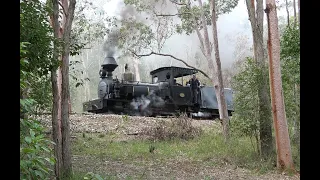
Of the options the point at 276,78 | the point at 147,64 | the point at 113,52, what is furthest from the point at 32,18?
the point at 147,64

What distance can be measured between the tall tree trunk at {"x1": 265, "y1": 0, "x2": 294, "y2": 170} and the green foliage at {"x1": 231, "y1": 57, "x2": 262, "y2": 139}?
1085mm

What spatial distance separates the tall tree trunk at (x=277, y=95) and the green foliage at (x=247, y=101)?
108 centimetres

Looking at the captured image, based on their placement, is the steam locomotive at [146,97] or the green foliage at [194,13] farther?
the steam locomotive at [146,97]

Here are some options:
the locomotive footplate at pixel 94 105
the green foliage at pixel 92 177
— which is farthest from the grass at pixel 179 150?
the green foliage at pixel 92 177

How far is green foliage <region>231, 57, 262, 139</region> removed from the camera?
7.65 meters

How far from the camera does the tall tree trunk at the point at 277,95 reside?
6.43 metres

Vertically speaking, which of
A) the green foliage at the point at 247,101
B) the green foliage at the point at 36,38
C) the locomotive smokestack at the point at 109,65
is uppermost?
the locomotive smokestack at the point at 109,65

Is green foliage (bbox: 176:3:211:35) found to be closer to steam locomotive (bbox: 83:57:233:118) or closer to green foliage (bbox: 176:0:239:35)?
green foliage (bbox: 176:0:239:35)

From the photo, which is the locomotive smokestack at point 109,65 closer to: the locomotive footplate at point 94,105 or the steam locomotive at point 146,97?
the steam locomotive at point 146,97

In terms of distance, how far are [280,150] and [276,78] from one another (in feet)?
4.36

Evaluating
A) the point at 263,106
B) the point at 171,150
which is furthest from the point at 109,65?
the point at 263,106

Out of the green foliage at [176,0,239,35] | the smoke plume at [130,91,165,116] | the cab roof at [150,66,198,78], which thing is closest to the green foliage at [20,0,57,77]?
the green foliage at [176,0,239,35]
